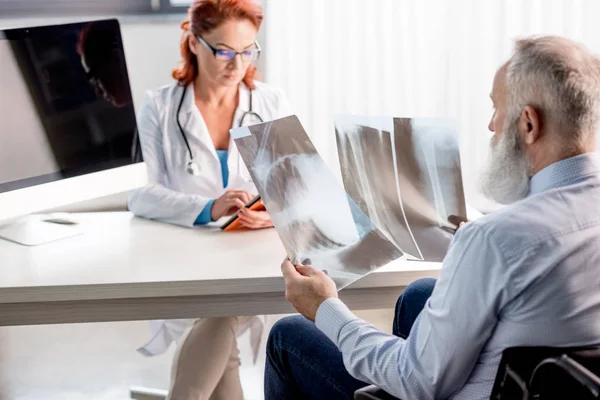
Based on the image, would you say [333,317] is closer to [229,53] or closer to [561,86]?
[561,86]

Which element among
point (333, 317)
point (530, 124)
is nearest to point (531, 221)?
point (530, 124)

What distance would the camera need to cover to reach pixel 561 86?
118 cm

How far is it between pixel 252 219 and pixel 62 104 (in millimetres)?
486

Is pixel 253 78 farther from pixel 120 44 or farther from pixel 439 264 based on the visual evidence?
pixel 439 264

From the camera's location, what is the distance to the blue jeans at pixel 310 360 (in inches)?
57.5

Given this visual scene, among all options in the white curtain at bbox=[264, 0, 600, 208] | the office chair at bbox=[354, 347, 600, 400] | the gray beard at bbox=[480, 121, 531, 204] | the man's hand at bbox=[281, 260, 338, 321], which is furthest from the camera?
the white curtain at bbox=[264, 0, 600, 208]

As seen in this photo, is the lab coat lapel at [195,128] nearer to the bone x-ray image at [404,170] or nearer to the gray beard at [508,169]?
the bone x-ray image at [404,170]

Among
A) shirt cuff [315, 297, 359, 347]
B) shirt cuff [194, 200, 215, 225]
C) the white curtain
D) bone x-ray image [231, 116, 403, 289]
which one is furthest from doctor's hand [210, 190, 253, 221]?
the white curtain

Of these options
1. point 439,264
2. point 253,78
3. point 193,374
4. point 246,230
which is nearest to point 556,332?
point 439,264

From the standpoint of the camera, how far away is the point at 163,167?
2.23 meters

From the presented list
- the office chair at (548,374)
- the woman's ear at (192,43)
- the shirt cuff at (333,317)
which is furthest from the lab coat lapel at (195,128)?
the office chair at (548,374)

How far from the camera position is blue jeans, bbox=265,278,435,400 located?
1.46 m

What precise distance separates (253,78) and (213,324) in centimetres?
71

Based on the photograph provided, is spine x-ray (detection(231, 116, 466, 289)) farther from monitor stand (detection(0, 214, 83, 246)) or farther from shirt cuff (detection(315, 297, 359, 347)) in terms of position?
monitor stand (detection(0, 214, 83, 246))
